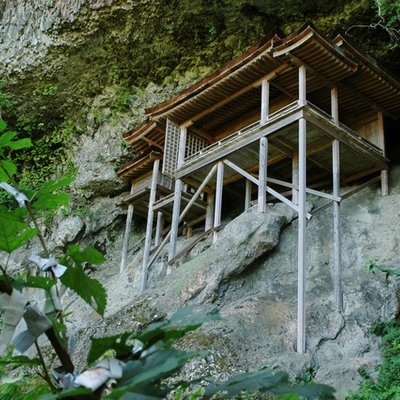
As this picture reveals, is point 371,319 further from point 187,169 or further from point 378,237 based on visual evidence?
point 187,169

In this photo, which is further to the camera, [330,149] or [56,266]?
[330,149]

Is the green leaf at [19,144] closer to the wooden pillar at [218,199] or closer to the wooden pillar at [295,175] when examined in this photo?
the wooden pillar at [295,175]

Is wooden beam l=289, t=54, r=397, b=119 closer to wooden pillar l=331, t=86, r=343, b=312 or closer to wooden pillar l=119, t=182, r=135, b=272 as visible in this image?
wooden pillar l=331, t=86, r=343, b=312

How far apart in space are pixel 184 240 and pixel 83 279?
1649 centimetres

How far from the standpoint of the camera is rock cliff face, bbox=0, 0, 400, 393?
10.7 m

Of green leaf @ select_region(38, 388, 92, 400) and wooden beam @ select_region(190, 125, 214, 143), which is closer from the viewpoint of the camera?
green leaf @ select_region(38, 388, 92, 400)

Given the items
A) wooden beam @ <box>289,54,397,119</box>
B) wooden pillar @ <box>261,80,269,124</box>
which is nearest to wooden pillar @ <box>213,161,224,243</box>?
wooden pillar @ <box>261,80,269,124</box>

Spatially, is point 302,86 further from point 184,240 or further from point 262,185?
point 184,240

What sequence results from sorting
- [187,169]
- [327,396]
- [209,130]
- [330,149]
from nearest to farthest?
[327,396], [330,149], [187,169], [209,130]

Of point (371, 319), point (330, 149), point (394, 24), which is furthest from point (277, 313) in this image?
point (394, 24)

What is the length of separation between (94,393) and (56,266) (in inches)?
13.0

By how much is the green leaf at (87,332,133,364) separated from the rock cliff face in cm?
656

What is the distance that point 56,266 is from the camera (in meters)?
1.32

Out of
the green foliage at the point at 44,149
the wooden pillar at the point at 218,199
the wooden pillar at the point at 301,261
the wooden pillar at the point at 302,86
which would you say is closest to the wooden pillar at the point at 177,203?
the wooden pillar at the point at 218,199
